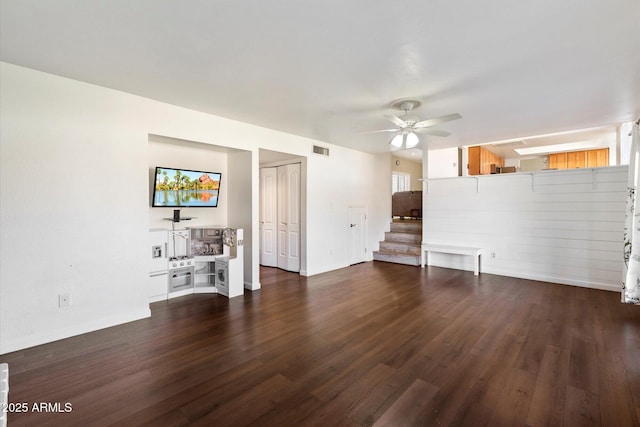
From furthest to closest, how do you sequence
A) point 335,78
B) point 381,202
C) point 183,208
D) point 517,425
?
1. point 381,202
2. point 183,208
3. point 335,78
4. point 517,425

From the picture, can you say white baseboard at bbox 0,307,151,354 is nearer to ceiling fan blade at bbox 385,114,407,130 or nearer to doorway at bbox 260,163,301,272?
doorway at bbox 260,163,301,272

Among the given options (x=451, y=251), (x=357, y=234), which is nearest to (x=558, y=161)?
(x=451, y=251)

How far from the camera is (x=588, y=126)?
4680mm

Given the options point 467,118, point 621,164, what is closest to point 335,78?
point 467,118

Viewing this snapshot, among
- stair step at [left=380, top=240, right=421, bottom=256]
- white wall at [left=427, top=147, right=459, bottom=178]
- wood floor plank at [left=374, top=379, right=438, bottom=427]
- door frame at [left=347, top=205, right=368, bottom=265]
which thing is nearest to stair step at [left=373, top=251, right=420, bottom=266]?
stair step at [left=380, top=240, right=421, bottom=256]

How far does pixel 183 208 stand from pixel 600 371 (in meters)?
5.33

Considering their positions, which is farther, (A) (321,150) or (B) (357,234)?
(B) (357,234)

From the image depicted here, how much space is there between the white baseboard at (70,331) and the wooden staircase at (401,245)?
5.29 metres

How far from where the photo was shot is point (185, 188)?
433 cm

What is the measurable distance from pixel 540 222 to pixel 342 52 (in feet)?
17.2

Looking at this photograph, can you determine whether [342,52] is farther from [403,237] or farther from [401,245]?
[403,237]

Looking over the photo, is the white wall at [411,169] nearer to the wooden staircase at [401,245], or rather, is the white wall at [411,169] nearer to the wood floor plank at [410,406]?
the wooden staircase at [401,245]

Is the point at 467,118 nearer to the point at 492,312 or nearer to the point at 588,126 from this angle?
the point at 588,126

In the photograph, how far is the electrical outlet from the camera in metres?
2.98
